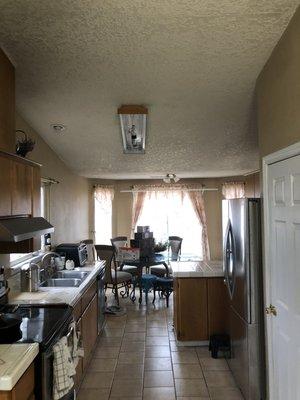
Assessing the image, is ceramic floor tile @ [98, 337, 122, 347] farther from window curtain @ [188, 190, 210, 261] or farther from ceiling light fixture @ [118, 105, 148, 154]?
window curtain @ [188, 190, 210, 261]

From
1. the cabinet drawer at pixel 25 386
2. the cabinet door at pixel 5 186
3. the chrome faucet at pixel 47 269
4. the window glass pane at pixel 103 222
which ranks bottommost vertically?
the cabinet drawer at pixel 25 386

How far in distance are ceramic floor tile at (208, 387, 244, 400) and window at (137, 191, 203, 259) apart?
4.48 meters

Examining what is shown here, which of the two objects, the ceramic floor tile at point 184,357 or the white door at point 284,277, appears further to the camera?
the ceramic floor tile at point 184,357

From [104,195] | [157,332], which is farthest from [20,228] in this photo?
[104,195]

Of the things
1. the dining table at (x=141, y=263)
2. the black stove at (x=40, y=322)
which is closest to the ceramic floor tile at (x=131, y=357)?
the black stove at (x=40, y=322)

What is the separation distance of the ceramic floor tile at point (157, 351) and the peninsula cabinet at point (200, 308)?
0.22 metres

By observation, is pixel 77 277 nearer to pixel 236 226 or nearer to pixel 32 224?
pixel 32 224

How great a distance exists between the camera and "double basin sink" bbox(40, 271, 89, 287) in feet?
11.4

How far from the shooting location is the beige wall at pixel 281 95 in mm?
1857

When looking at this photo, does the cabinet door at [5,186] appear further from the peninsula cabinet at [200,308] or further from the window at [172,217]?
the window at [172,217]

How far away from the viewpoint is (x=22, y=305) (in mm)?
2539

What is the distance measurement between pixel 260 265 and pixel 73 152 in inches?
119

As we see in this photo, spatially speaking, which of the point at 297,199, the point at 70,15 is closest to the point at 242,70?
the point at 297,199

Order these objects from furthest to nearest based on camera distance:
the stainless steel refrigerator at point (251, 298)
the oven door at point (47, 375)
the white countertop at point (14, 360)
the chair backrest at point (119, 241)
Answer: the chair backrest at point (119, 241)
the stainless steel refrigerator at point (251, 298)
the oven door at point (47, 375)
the white countertop at point (14, 360)
